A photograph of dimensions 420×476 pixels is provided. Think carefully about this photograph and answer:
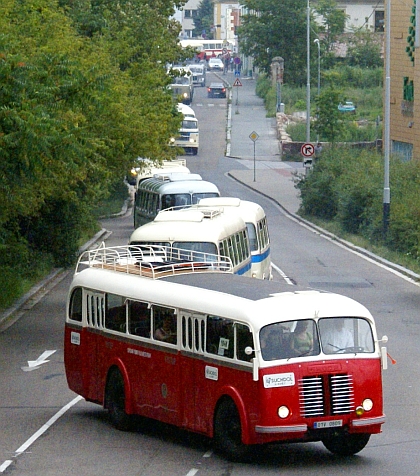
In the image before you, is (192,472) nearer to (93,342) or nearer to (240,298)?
(240,298)

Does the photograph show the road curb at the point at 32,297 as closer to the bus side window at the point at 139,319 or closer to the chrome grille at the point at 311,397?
the bus side window at the point at 139,319

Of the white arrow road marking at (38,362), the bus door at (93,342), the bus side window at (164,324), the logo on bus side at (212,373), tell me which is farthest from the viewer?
the white arrow road marking at (38,362)

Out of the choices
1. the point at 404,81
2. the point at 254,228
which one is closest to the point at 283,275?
the point at 254,228

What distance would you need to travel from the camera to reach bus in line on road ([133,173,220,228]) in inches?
1340

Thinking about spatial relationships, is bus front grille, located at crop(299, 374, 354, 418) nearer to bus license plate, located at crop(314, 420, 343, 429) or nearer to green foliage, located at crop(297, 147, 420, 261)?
bus license plate, located at crop(314, 420, 343, 429)

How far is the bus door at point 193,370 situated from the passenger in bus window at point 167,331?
254 millimetres

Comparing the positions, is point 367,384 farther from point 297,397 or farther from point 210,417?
point 210,417

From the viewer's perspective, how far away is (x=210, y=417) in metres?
12.5

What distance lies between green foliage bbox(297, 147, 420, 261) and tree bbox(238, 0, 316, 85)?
4267 cm

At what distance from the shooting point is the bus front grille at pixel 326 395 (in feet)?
38.6

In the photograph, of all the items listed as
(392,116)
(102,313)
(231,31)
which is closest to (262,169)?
(392,116)

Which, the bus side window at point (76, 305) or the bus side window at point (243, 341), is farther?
the bus side window at point (76, 305)

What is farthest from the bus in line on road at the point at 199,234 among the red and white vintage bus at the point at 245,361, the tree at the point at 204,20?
the tree at the point at 204,20

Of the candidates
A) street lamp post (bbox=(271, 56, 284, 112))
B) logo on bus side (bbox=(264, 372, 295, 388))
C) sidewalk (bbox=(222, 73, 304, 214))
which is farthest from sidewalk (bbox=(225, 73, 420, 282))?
logo on bus side (bbox=(264, 372, 295, 388))
